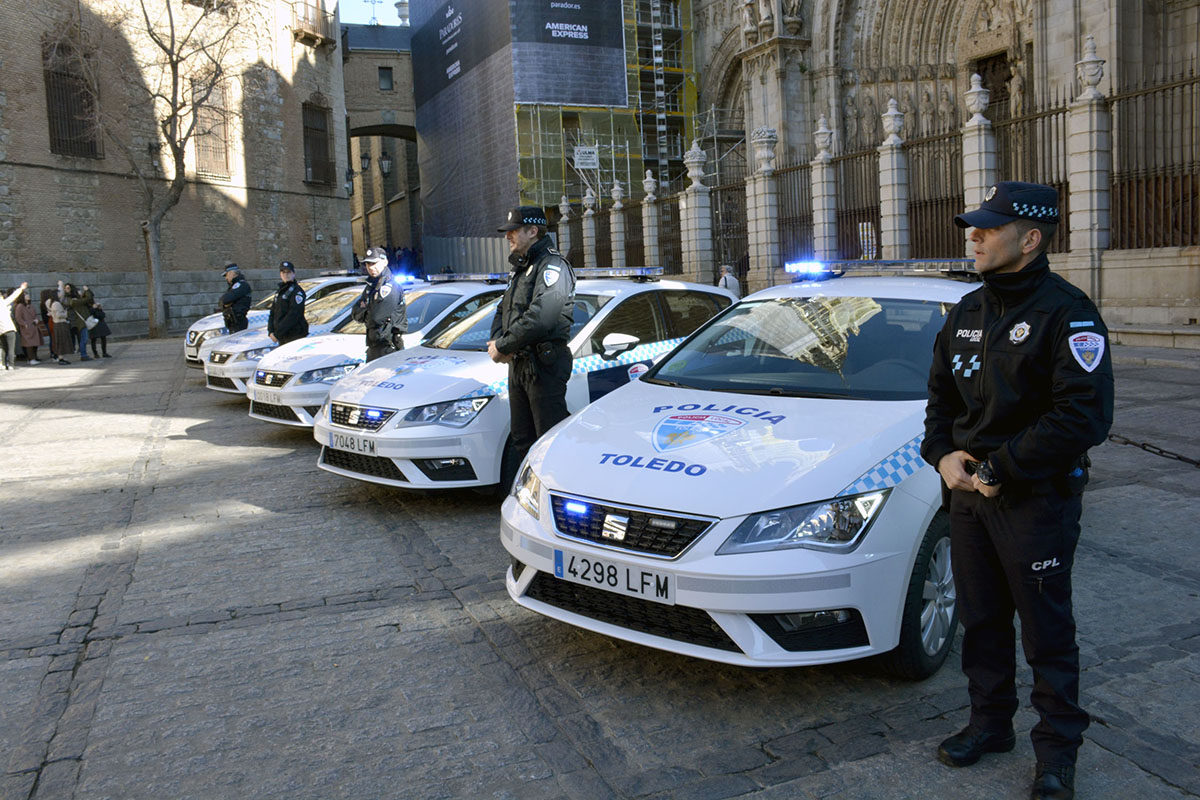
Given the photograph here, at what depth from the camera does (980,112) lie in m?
16.6

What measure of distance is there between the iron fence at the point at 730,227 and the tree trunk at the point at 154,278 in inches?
588

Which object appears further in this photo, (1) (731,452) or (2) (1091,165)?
(2) (1091,165)

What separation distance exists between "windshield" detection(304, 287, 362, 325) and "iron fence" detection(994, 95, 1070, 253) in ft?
34.6

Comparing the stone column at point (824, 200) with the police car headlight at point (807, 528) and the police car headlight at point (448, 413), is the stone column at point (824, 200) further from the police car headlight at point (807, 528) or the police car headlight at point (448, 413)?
the police car headlight at point (807, 528)

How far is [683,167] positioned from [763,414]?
34.2 metres

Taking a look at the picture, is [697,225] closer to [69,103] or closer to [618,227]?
[618,227]

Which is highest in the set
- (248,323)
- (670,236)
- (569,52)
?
(569,52)

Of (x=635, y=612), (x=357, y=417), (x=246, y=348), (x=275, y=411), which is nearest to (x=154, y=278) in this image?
(x=246, y=348)

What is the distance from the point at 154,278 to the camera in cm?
2728

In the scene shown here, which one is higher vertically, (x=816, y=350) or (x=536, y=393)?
(x=816, y=350)

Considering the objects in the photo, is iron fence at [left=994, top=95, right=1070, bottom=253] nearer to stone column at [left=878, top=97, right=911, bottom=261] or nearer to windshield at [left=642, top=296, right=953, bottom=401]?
stone column at [left=878, top=97, right=911, bottom=261]

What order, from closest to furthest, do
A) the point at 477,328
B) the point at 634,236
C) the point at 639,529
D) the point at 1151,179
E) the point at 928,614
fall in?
the point at 639,529, the point at 928,614, the point at 477,328, the point at 1151,179, the point at 634,236

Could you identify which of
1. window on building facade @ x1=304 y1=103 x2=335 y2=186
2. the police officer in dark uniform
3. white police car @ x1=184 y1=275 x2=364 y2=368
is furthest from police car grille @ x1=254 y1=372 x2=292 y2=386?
window on building facade @ x1=304 y1=103 x2=335 y2=186

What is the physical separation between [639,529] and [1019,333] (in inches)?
58.8
